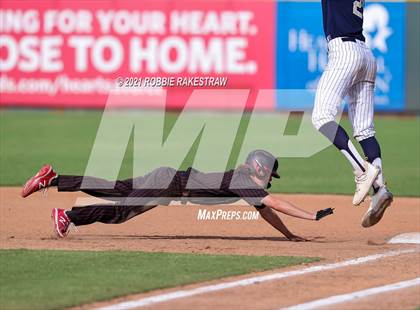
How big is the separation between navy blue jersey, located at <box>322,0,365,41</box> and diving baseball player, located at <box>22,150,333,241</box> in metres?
1.45

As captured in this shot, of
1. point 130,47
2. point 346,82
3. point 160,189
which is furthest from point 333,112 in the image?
point 130,47

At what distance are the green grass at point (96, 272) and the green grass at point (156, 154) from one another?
6298 millimetres

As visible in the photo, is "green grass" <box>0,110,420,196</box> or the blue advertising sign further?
the blue advertising sign

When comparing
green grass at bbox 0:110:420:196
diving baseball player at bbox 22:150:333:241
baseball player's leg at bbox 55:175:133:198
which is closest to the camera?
diving baseball player at bbox 22:150:333:241

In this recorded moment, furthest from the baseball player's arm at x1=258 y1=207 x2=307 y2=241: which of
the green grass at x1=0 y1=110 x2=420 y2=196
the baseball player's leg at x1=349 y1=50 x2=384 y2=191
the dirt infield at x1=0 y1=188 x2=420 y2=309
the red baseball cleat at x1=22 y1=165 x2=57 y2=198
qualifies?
the green grass at x1=0 y1=110 x2=420 y2=196

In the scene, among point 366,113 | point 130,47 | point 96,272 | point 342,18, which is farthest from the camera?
point 130,47

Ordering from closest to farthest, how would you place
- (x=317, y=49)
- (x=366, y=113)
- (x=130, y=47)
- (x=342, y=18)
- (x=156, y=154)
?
(x=342, y=18) < (x=366, y=113) < (x=156, y=154) < (x=317, y=49) < (x=130, y=47)

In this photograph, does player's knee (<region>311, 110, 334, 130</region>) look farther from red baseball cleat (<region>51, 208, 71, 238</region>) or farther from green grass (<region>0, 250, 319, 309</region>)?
red baseball cleat (<region>51, 208, 71, 238</region>)

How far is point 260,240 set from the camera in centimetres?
1066

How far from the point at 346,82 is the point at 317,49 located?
1629cm

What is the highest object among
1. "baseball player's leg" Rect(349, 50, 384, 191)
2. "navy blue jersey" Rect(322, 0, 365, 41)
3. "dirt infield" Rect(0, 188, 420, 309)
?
"navy blue jersey" Rect(322, 0, 365, 41)

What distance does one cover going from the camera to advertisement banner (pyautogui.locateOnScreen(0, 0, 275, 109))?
87.7 ft

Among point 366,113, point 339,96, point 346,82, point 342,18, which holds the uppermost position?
point 342,18

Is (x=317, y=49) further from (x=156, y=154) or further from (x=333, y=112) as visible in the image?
(x=333, y=112)
